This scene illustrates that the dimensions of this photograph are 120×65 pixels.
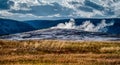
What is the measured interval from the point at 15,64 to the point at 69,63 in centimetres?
680

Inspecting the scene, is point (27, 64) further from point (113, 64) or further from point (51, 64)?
point (113, 64)

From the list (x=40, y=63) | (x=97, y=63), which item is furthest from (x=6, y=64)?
(x=97, y=63)

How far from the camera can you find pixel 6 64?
154ft

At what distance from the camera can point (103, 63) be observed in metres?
49.0

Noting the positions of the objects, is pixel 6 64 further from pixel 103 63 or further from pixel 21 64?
pixel 103 63

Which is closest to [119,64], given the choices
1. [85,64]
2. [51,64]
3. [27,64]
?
[85,64]

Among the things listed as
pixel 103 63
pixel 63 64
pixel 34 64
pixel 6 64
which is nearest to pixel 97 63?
pixel 103 63

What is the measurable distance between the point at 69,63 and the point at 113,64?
5459 millimetres

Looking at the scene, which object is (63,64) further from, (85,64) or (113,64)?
(113,64)

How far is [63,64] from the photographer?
157ft

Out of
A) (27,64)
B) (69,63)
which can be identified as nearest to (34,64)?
(27,64)

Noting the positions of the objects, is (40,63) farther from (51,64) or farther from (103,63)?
(103,63)

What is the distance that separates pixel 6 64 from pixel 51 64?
5434mm

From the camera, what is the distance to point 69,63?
161ft
